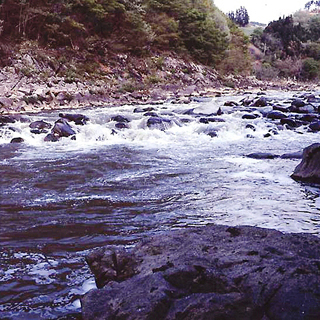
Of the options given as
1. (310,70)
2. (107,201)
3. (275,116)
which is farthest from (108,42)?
(310,70)

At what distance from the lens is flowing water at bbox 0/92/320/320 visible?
2.68m

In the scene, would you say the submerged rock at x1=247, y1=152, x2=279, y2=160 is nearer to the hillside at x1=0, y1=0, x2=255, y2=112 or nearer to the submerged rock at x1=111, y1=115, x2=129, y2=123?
the submerged rock at x1=111, y1=115, x2=129, y2=123

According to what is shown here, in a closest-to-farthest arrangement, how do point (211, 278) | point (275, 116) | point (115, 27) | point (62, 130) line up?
point (211, 278), point (62, 130), point (275, 116), point (115, 27)

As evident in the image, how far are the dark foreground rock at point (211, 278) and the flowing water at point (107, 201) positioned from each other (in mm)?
326

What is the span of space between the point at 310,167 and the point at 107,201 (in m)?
2.65

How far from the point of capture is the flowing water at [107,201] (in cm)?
268

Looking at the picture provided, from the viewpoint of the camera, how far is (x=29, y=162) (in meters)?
6.92

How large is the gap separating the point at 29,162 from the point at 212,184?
330 cm

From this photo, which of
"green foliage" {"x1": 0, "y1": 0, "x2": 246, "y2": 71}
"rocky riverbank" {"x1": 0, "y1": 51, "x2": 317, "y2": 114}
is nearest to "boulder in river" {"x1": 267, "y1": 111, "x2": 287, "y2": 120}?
"rocky riverbank" {"x1": 0, "y1": 51, "x2": 317, "y2": 114}

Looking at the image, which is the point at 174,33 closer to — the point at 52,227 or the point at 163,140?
the point at 163,140

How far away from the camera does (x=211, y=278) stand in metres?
1.98

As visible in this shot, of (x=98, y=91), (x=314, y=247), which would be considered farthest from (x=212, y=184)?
Answer: (x=98, y=91)

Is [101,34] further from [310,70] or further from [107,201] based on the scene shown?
[310,70]

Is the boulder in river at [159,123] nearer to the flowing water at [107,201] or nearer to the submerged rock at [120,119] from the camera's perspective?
the submerged rock at [120,119]
